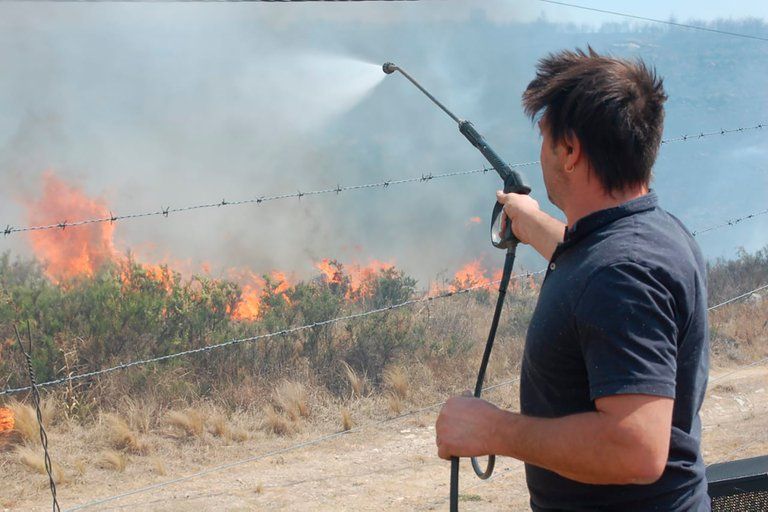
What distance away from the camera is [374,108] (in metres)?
20.6

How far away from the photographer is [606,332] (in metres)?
1.69

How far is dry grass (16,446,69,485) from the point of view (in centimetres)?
583

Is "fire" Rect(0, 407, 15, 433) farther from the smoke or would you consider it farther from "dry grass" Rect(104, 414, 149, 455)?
the smoke

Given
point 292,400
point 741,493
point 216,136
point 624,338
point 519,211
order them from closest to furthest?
point 624,338 → point 519,211 → point 741,493 → point 292,400 → point 216,136

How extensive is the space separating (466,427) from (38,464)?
16.2 ft

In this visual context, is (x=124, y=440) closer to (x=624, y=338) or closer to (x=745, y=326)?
(x=624, y=338)

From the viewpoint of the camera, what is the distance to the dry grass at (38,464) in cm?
583

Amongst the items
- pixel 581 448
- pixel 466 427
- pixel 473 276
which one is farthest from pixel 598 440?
pixel 473 276

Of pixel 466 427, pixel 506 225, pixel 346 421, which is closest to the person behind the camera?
pixel 466 427

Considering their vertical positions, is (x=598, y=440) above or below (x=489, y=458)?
above

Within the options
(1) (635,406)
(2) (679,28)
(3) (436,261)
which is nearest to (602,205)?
(1) (635,406)

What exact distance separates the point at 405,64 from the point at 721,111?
1422 centimetres

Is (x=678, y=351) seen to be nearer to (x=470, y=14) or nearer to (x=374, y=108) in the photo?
(x=374, y=108)

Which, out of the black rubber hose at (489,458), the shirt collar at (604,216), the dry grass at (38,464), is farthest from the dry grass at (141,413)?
the shirt collar at (604,216)
